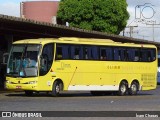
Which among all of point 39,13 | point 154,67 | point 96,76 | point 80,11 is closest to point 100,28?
point 80,11

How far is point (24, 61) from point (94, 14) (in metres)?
38.3

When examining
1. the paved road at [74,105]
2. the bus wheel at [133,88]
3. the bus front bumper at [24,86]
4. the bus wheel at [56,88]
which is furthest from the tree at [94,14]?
the paved road at [74,105]

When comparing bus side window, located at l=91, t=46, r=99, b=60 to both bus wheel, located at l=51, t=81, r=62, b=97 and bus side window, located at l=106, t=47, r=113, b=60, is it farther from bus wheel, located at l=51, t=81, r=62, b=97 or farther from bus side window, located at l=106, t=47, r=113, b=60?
bus wheel, located at l=51, t=81, r=62, b=97

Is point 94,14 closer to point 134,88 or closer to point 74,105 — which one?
point 134,88

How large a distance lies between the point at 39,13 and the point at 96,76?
37.2 metres

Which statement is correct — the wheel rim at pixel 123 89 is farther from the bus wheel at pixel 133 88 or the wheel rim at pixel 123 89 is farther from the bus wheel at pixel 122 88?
the bus wheel at pixel 133 88

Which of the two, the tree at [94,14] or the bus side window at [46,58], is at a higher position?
the tree at [94,14]

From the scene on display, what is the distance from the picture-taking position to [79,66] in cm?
2995

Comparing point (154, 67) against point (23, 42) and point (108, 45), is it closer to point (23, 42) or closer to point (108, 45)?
point (108, 45)

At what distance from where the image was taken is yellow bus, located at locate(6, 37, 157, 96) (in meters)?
28.0

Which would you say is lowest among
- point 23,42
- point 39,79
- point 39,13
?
point 39,79

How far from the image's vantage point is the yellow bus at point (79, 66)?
2803 cm

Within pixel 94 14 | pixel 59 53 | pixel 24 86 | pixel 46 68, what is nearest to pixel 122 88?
pixel 59 53

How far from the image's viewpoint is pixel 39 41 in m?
28.2
